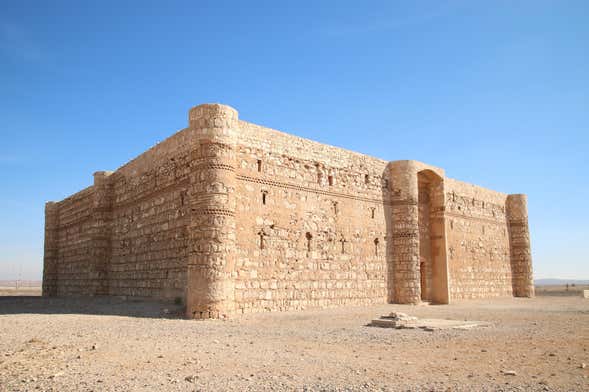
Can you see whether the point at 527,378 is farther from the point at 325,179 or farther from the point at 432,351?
the point at 325,179

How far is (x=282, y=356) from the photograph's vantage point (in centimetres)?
788

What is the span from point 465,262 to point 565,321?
12690 mm

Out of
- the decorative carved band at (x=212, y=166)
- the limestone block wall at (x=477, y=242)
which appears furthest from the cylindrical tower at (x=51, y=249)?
the limestone block wall at (x=477, y=242)

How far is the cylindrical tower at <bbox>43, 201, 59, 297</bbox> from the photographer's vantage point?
28688 millimetres

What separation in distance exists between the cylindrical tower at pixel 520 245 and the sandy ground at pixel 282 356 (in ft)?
59.6

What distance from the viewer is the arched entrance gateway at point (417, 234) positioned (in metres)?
20.8

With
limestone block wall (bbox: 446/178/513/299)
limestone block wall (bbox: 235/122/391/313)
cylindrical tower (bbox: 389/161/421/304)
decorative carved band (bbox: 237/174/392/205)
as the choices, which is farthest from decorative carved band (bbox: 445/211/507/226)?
decorative carved band (bbox: 237/174/392/205)

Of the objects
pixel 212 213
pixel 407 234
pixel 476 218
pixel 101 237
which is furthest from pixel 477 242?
pixel 101 237

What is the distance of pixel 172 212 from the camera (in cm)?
1711

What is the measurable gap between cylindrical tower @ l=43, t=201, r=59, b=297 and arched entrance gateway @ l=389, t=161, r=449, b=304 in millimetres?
19413

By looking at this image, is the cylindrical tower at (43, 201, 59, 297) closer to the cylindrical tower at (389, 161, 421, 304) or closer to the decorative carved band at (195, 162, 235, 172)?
the decorative carved band at (195, 162, 235, 172)

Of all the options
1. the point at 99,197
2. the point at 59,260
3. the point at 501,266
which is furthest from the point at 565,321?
the point at 59,260

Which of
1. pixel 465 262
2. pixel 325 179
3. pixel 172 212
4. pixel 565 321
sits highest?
pixel 325 179

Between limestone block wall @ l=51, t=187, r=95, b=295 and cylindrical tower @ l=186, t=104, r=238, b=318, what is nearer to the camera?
cylindrical tower @ l=186, t=104, r=238, b=318
